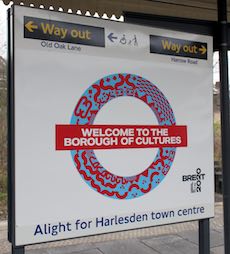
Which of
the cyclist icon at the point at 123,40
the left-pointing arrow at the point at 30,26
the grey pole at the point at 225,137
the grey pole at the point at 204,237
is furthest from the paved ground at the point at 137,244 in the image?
the left-pointing arrow at the point at 30,26

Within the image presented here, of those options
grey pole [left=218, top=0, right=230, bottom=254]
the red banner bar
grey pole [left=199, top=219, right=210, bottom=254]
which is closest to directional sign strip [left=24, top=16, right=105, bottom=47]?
the red banner bar

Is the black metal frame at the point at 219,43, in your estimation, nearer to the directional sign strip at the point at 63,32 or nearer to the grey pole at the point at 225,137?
the grey pole at the point at 225,137

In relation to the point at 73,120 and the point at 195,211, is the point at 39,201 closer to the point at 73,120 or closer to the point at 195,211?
the point at 73,120

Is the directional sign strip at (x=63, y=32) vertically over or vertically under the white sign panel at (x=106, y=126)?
over

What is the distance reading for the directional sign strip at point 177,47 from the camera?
3.33 metres

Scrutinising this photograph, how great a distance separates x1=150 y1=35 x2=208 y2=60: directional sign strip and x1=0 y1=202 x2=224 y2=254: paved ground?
7.78ft

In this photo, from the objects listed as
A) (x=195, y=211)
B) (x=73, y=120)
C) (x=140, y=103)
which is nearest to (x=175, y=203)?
(x=195, y=211)

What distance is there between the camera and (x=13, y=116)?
2.68 metres

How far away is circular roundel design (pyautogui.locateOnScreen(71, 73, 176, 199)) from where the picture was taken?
300cm

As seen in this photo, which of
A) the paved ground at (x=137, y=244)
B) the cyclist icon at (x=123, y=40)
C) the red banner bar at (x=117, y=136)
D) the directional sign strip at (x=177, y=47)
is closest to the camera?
the red banner bar at (x=117, y=136)

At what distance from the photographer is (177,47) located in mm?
3449

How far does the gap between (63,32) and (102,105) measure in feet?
2.12

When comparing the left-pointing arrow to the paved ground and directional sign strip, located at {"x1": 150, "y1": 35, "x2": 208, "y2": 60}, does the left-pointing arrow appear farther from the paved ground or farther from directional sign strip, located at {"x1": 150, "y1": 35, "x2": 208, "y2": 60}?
the paved ground

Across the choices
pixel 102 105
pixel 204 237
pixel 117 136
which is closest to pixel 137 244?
pixel 204 237
